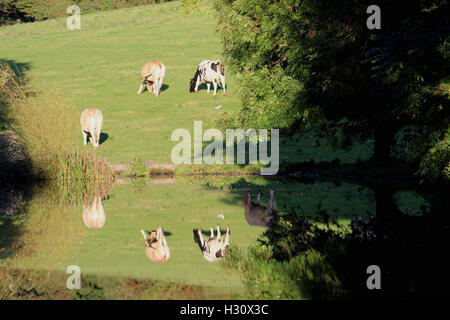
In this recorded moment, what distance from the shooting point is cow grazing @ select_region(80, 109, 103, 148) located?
30281 millimetres

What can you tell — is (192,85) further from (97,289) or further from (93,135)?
(97,289)

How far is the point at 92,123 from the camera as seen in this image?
30.4 meters

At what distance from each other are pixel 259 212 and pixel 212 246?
436 cm

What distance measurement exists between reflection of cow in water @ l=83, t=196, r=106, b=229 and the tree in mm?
5451

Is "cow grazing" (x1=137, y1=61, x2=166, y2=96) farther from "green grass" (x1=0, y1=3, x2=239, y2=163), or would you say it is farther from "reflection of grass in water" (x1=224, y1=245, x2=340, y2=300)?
"reflection of grass in water" (x1=224, y1=245, x2=340, y2=300)

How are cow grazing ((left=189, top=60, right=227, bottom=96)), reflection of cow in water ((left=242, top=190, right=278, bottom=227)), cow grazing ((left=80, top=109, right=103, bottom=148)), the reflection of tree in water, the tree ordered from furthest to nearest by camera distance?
cow grazing ((left=189, top=60, right=227, bottom=96)) → cow grazing ((left=80, top=109, right=103, bottom=148)) → the tree → reflection of cow in water ((left=242, top=190, right=278, bottom=227)) → the reflection of tree in water

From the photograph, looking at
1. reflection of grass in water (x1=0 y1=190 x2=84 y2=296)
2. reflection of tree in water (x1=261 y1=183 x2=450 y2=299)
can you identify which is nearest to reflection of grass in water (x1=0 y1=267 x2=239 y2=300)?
reflection of grass in water (x1=0 y1=190 x2=84 y2=296)

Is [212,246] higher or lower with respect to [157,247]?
higher

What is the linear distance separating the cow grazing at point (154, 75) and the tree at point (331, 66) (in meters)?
12.5

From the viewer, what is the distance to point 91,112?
3025 centimetres

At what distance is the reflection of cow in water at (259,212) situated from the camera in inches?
653

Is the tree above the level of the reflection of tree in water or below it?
above

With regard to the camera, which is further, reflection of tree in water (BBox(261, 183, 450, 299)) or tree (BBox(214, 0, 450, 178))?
tree (BBox(214, 0, 450, 178))

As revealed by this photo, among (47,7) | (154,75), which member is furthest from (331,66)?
(47,7)
